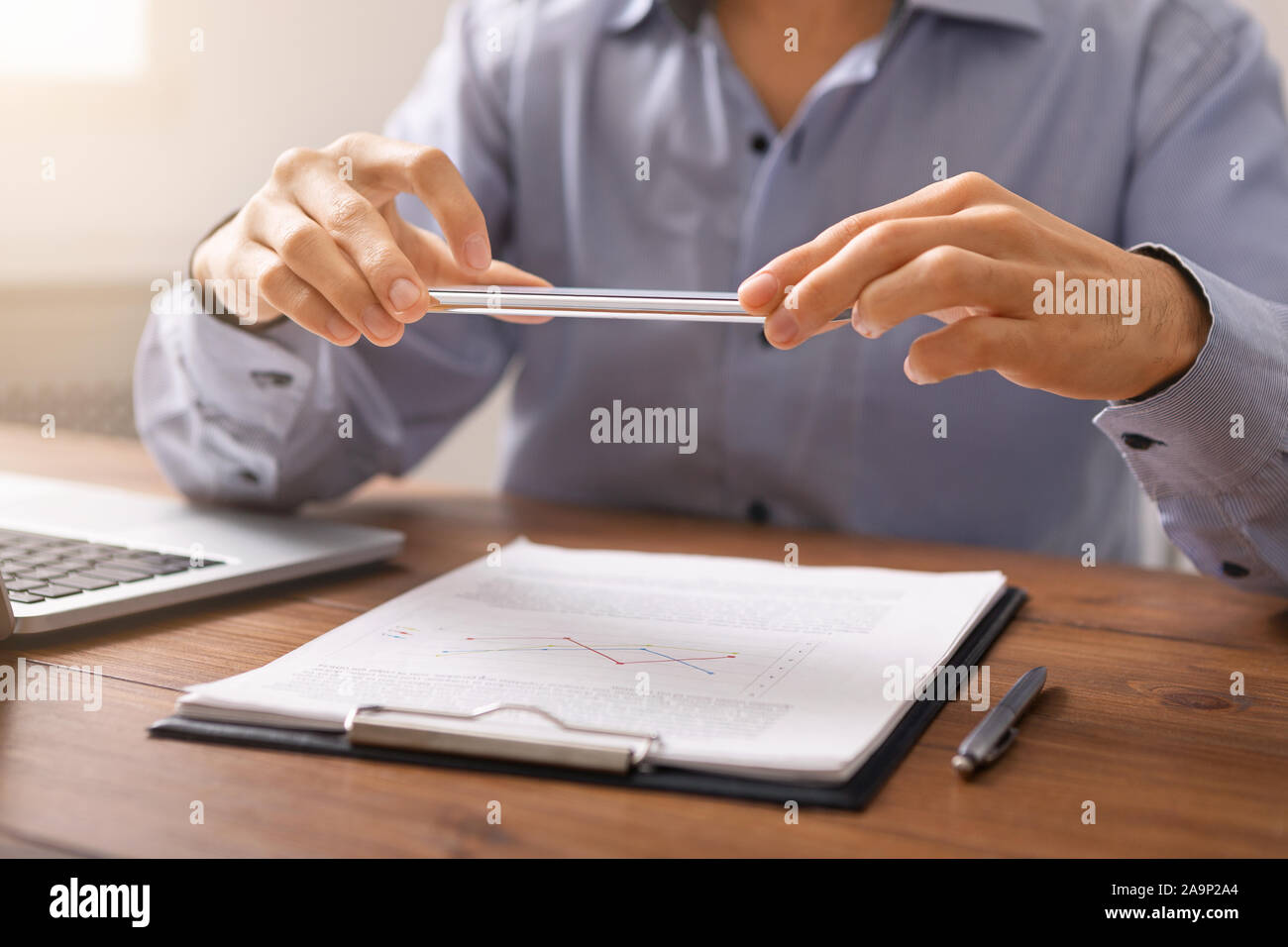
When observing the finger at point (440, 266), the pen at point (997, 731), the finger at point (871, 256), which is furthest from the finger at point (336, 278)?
the pen at point (997, 731)

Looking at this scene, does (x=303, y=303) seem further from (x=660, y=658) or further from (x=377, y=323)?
(x=660, y=658)

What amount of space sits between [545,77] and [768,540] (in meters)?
0.53

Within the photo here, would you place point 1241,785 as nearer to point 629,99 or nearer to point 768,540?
point 768,540

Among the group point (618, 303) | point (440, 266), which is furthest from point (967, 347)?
point (440, 266)

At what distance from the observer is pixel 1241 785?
1.33 feet

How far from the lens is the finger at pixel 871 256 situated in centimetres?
50

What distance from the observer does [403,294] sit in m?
0.58

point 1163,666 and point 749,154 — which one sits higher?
point 749,154

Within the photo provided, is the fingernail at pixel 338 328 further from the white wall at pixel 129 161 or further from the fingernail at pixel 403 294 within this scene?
the white wall at pixel 129 161

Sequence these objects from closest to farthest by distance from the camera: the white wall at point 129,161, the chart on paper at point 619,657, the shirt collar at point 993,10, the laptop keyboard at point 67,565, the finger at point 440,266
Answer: the chart on paper at point 619,657 < the laptop keyboard at point 67,565 < the finger at point 440,266 < the shirt collar at point 993,10 < the white wall at point 129,161

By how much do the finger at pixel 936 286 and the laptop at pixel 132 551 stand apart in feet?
1.21
